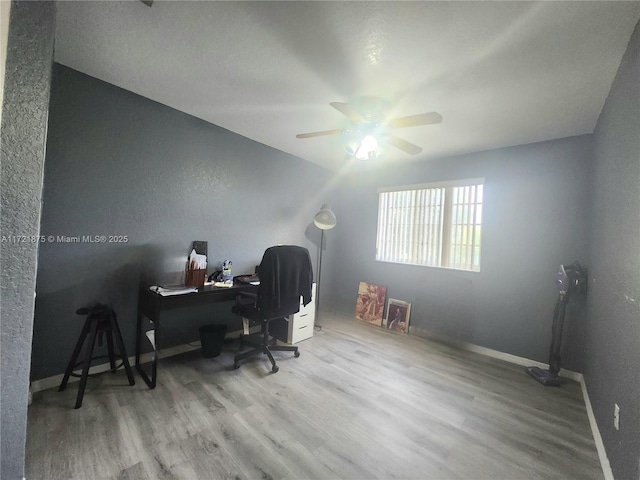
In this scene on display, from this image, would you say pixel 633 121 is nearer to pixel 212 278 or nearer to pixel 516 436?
pixel 516 436

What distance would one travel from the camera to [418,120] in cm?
176

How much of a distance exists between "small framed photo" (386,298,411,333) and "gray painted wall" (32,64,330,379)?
7.02 feet

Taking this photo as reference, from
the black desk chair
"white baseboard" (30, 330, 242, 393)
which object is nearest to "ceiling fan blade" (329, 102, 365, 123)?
the black desk chair

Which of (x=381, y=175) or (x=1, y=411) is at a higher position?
(x=381, y=175)

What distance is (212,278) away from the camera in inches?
109

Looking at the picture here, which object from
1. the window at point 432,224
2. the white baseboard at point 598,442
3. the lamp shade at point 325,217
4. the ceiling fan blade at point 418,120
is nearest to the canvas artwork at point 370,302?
the window at point 432,224

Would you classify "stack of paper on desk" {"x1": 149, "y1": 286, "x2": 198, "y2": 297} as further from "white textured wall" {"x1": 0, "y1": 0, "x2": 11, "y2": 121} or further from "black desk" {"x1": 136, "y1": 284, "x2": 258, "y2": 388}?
"white textured wall" {"x1": 0, "y1": 0, "x2": 11, "y2": 121}

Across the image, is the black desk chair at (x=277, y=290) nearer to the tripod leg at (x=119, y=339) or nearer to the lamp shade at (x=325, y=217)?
the tripod leg at (x=119, y=339)

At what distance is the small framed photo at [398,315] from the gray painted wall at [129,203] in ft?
7.02

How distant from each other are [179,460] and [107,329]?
3.85ft

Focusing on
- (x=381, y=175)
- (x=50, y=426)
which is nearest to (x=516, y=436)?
(x=50, y=426)

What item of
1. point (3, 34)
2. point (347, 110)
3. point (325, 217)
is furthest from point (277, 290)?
point (3, 34)

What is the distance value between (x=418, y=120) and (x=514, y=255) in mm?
2139

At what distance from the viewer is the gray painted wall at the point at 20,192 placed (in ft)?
3.34
